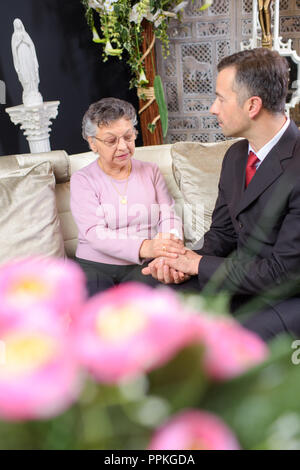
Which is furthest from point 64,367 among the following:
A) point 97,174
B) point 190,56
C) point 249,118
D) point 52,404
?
point 190,56

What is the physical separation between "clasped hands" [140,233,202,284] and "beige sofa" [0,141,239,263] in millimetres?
421

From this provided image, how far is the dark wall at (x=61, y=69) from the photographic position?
2946 millimetres

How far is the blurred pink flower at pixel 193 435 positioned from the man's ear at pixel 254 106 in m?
1.35

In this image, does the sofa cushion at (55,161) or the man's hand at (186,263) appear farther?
the sofa cushion at (55,161)

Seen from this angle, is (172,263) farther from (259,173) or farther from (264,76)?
(264,76)

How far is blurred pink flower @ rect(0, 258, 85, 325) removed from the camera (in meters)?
0.28

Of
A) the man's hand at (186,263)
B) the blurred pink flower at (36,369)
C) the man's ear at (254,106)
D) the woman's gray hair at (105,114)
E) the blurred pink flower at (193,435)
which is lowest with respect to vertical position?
the man's hand at (186,263)

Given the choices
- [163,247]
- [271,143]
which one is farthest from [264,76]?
[163,247]

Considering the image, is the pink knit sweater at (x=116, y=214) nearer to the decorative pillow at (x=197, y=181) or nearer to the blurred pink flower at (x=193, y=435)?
the decorative pillow at (x=197, y=181)

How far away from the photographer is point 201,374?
263 mm

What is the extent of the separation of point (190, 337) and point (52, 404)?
Answer: 83mm

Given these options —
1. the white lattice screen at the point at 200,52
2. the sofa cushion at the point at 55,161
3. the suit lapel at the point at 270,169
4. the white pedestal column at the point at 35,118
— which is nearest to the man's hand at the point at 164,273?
the suit lapel at the point at 270,169

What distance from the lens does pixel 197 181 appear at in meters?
2.02

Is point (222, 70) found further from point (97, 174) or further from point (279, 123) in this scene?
point (97, 174)
